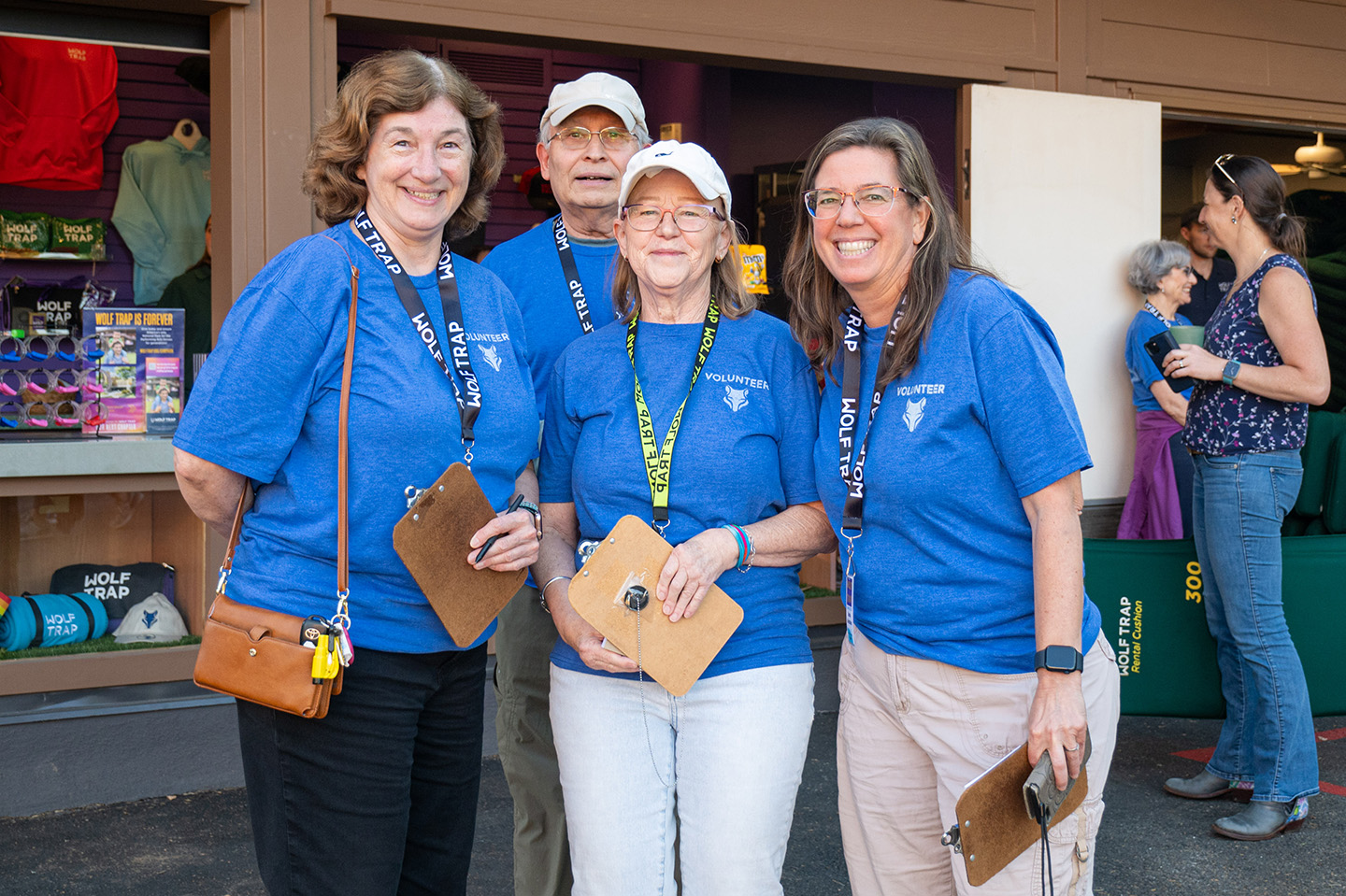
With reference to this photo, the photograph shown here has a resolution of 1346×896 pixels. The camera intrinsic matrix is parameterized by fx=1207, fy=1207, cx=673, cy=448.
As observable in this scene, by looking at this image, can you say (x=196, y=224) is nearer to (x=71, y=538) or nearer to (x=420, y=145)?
(x=71, y=538)

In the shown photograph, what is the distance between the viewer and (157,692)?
425 cm

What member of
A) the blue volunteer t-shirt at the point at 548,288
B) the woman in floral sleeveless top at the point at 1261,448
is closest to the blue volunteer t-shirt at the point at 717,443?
the blue volunteer t-shirt at the point at 548,288

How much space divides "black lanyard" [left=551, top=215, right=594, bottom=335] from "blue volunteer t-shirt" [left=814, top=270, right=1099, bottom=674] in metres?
0.84

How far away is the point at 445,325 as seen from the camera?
7.31 ft

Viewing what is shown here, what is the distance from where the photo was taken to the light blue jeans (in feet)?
7.25

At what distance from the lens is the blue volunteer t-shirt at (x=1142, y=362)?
5480 mm

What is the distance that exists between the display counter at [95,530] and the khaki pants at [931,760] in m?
2.88

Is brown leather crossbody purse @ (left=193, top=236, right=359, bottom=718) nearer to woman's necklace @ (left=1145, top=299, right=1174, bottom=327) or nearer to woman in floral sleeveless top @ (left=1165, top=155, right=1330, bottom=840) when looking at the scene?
woman in floral sleeveless top @ (left=1165, top=155, right=1330, bottom=840)

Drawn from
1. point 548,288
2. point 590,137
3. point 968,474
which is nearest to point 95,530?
point 548,288

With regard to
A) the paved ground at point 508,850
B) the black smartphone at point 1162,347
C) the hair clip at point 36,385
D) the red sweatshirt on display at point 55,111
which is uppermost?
the red sweatshirt on display at point 55,111

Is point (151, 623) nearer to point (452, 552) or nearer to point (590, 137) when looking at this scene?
point (590, 137)

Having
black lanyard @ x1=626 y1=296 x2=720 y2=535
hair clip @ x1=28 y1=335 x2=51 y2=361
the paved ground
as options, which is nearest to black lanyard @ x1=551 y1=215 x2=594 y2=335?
black lanyard @ x1=626 y1=296 x2=720 y2=535

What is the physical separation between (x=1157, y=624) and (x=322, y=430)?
3520 mm

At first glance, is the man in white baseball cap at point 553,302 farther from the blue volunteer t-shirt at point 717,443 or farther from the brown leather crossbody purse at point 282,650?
the brown leather crossbody purse at point 282,650
